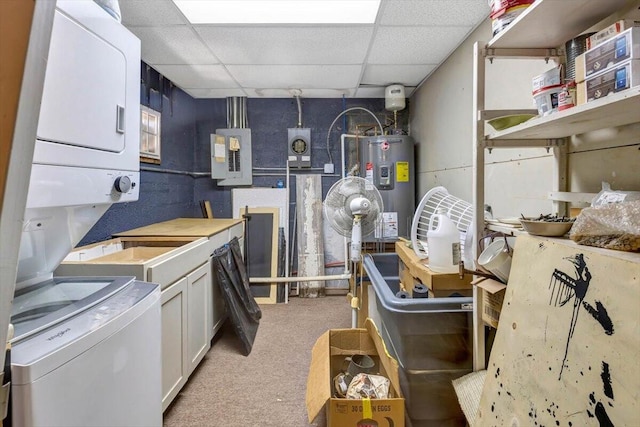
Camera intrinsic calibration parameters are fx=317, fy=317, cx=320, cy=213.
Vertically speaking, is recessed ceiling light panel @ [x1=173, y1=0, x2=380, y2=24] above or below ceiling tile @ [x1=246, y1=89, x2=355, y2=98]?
below

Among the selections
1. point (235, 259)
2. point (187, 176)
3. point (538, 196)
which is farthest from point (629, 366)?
point (187, 176)

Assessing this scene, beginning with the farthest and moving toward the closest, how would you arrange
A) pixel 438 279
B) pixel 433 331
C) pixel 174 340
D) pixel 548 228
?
pixel 174 340
pixel 438 279
pixel 433 331
pixel 548 228

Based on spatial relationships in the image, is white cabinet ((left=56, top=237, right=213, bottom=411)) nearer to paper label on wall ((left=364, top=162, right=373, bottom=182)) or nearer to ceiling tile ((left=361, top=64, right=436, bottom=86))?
paper label on wall ((left=364, top=162, right=373, bottom=182))

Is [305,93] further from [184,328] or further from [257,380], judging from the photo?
[257,380]

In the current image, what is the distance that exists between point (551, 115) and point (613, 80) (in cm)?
17

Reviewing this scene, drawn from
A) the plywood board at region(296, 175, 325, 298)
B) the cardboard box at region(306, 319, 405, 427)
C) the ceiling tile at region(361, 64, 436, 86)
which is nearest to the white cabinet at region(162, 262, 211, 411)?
the cardboard box at region(306, 319, 405, 427)

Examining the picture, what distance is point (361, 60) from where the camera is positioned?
270cm

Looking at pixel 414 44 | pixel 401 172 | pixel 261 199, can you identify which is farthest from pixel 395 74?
pixel 261 199

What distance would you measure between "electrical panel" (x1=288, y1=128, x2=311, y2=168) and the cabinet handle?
8.29ft

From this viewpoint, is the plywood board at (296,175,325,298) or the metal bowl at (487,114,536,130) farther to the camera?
the plywood board at (296,175,325,298)

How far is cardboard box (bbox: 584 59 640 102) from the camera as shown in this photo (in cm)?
68

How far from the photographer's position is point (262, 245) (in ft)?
12.2

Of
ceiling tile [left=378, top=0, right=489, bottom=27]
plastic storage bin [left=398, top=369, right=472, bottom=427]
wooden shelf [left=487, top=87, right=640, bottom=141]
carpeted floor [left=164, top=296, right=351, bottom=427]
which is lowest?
carpeted floor [left=164, top=296, right=351, bottom=427]

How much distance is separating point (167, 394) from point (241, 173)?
2.53 m
